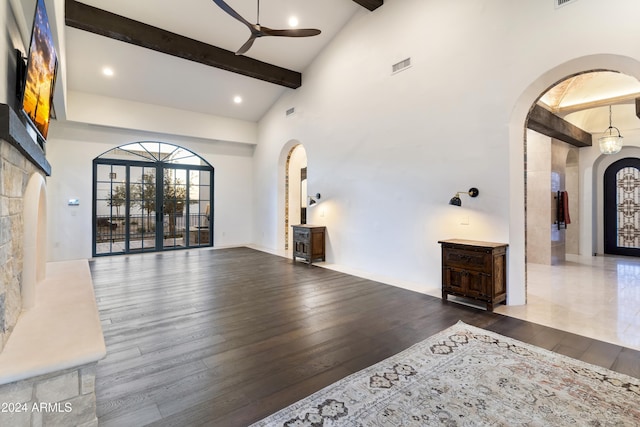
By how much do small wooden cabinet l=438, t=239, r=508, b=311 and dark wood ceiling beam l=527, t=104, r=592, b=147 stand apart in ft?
8.79

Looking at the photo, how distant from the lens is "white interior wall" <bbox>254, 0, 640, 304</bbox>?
12.1 feet

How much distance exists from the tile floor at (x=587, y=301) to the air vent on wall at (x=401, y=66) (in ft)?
12.9

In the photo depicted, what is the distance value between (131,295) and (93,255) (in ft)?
13.5

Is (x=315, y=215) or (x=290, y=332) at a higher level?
(x=315, y=215)

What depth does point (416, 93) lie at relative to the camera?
504 centimetres

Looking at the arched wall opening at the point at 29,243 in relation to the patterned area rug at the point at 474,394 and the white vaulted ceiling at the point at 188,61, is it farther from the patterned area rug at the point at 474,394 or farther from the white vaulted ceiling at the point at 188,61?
the white vaulted ceiling at the point at 188,61

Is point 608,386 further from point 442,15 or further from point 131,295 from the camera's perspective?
point 131,295

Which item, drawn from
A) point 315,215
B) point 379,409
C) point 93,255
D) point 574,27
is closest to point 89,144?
point 93,255

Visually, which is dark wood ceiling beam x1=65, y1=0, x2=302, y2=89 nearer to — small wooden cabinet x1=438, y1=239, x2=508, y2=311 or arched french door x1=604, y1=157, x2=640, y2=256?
small wooden cabinet x1=438, y1=239, x2=508, y2=311

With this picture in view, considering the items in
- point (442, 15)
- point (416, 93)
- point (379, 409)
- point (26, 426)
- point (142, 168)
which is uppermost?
point (442, 15)

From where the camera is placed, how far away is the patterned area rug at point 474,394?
1.87 meters

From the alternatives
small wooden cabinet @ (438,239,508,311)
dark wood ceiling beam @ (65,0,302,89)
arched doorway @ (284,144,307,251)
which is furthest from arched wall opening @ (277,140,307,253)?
small wooden cabinet @ (438,239,508,311)

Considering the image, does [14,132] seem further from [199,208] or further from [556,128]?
[556,128]

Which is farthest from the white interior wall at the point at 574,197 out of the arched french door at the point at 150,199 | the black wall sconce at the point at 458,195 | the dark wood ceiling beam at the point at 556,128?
the arched french door at the point at 150,199
